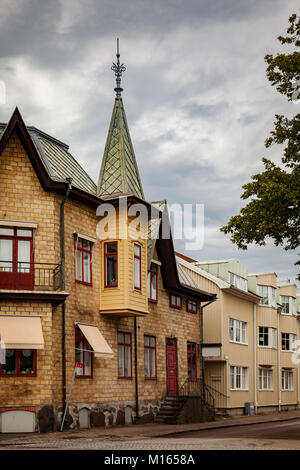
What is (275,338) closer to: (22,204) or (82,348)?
(82,348)

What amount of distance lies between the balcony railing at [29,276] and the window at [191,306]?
13583mm

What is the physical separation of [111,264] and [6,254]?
5425 mm

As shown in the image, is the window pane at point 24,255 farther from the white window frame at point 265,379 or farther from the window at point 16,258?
the white window frame at point 265,379

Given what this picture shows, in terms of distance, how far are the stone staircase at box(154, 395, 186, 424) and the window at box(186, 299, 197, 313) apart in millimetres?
5636

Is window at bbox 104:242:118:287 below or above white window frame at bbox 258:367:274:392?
above

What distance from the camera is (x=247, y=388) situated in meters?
42.8

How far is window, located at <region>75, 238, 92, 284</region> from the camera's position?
25.2m

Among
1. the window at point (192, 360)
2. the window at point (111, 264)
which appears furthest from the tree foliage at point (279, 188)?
the window at point (192, 360)

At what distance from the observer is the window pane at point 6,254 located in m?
22.7

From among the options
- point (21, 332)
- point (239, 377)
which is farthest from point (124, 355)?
point (239, 377)

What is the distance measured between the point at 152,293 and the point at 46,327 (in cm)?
971

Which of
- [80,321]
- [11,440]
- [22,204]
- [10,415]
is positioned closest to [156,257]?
[80,321]

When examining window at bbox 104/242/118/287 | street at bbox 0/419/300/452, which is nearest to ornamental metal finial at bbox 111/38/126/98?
window at bbox 104/242/118/287

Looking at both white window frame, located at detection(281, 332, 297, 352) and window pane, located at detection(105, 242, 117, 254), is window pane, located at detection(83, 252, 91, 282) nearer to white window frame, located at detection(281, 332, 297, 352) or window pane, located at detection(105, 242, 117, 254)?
window pane, located at detection(105, 242, 117, 254)
